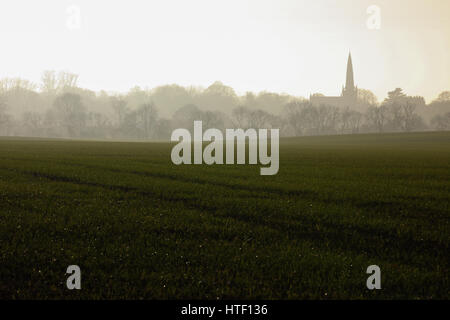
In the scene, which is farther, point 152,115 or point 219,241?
point 152,115

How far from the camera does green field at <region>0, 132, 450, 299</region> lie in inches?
279

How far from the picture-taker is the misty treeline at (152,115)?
136 m

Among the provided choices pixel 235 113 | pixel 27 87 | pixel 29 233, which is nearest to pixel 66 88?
pixel 27 87

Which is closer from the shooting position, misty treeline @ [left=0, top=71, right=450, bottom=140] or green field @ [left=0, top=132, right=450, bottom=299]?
green field @ [left=0, top=132, right=450, bottom=299]

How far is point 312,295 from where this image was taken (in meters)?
6.78

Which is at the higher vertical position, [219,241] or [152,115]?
[152,115]

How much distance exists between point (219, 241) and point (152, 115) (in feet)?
443

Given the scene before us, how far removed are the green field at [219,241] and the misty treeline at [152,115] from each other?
121 metres

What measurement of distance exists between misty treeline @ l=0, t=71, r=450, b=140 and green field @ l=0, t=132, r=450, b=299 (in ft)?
396

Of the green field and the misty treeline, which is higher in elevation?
the misty treeline

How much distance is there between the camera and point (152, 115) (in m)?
140

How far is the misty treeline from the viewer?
135625mm
